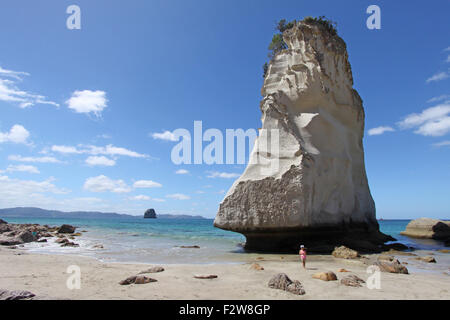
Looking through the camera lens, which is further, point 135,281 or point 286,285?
point 135,281

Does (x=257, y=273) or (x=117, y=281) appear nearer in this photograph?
(x=117, y=281)

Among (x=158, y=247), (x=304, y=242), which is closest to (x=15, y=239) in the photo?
(x=158, y=247)

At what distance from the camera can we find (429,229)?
25859 millimetres

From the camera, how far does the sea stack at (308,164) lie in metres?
13.4

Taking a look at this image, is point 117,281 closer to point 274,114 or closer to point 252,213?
point 252,213

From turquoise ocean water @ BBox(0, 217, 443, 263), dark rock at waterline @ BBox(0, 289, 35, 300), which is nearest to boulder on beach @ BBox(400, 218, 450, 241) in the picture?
turquoise ocean water @ BBox(0, 217, 443, 263)

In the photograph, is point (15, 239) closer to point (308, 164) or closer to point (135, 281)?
point (135, 281)

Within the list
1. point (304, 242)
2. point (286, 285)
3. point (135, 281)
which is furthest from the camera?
point (304, 242)

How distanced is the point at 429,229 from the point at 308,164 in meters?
20.4

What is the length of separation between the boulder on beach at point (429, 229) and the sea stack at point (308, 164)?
11.1m
